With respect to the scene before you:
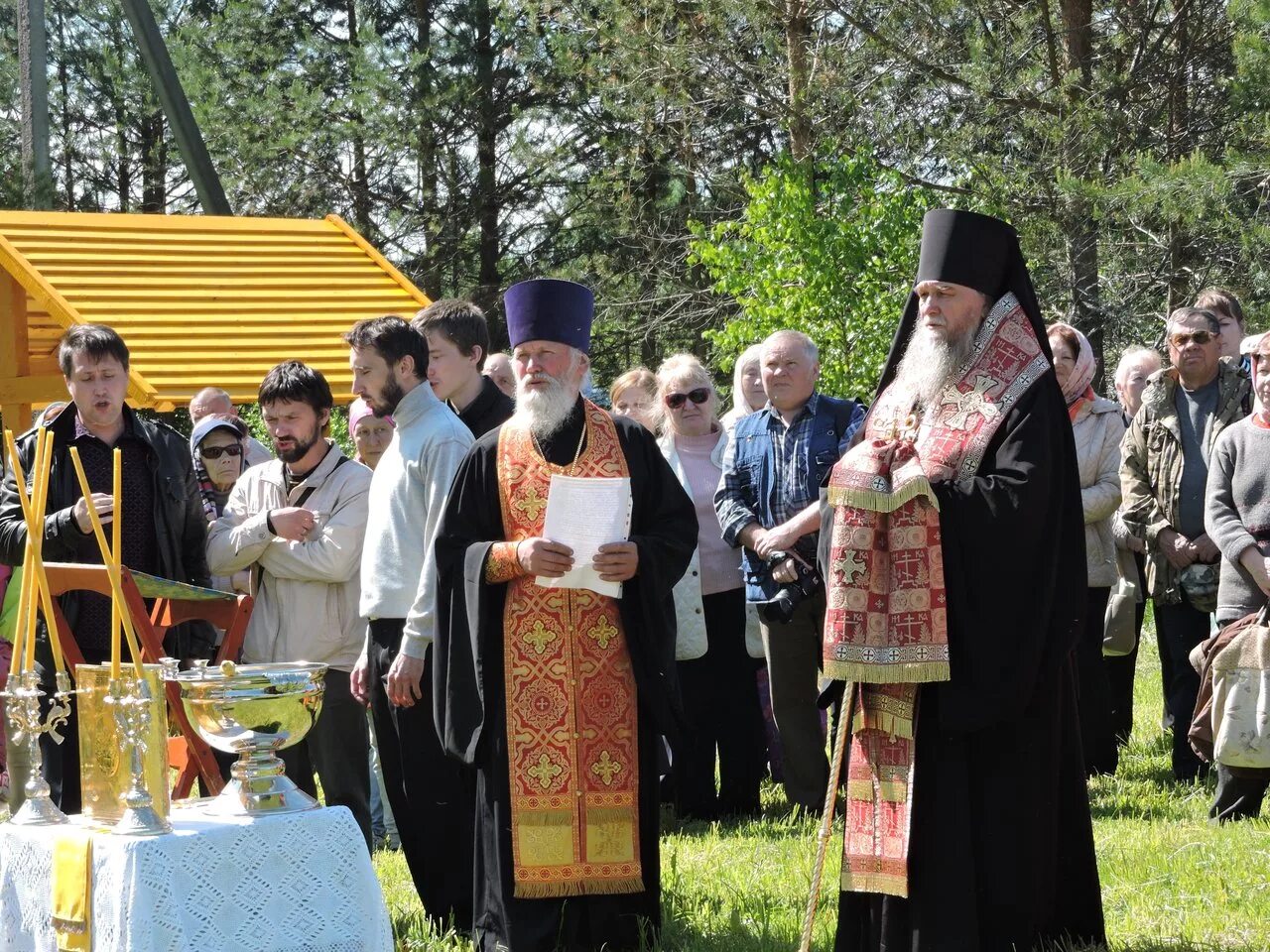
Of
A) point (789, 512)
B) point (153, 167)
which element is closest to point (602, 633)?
point (789, 512)

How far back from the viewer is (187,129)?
1475 centimetres

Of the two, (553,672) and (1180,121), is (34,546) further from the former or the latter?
(1180,121)

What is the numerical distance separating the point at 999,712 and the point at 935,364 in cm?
105

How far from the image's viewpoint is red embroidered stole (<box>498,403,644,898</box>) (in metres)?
5.26

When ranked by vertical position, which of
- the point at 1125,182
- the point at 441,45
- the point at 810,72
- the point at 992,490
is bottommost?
the point at 992,490

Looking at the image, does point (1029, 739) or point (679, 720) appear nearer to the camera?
point (1029, 739)

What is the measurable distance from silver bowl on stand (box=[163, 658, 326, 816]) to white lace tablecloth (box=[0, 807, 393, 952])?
75 millimetres

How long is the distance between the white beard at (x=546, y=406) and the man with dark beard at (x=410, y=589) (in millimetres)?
Answer: 465

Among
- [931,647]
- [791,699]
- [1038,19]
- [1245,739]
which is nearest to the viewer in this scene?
[931,647]

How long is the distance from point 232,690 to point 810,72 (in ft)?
48.0

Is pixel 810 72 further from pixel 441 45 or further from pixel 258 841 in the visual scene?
pixel 258 841

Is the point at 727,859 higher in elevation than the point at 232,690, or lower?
lower

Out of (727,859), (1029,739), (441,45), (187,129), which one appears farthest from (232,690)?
(441,45)

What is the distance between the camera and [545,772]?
529cm
